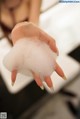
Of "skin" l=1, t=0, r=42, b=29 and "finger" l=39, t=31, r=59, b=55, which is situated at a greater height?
"skin" l=1, t=0, r=42, b=29

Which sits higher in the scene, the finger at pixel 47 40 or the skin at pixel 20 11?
the skin at pixel 20 11

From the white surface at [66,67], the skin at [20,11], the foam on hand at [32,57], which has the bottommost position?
the white surface at [66,67]

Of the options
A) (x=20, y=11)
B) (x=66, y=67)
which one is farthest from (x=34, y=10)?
(x=66, y=67)

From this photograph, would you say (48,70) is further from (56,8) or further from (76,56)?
(76,56)

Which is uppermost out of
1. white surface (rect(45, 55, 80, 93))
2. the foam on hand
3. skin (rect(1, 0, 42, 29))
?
skin (rect(1, 0, 42, 29))

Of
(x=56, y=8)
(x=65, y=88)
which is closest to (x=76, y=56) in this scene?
(x=65, y=88)

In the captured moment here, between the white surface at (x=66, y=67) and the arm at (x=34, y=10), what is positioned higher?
the arm at (x=34, y=10)
